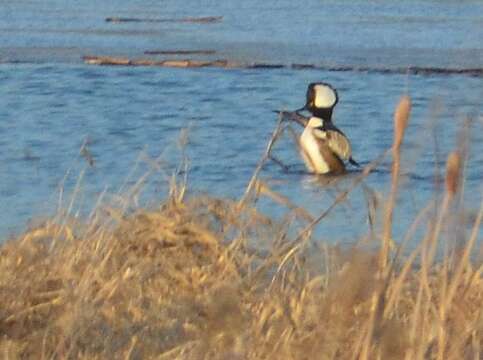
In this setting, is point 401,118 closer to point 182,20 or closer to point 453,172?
point 453,172

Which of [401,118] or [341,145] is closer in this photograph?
[401,118]

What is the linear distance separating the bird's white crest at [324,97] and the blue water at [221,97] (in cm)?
37

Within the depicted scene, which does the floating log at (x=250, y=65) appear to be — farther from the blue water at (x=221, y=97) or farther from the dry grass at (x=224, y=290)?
the dry grass at (x=224, y=290)

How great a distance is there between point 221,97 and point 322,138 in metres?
2.86

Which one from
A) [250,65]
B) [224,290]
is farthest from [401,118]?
[250,65]

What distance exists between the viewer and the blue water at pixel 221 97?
831cm

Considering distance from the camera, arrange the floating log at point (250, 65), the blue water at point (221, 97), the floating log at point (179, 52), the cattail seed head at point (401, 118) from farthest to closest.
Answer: the floating log at point (179, 52)
the floating log at point (250, 65)
the blue water at point (221, 97)
the cattail seed head at point (401, 118)

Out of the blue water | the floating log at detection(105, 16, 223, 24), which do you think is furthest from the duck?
the floating log at detection(105, 16, 223, 24)

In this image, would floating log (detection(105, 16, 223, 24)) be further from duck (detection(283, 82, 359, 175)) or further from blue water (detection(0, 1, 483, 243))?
duck (detection(283, 82, 359, 175))

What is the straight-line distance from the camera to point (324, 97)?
10.6 m

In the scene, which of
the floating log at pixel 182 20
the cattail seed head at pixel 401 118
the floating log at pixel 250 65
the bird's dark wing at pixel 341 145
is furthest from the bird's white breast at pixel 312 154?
the floating log at pixel 182 20

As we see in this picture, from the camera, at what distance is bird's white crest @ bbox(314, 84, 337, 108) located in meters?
10.6

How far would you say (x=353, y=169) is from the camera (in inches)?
392

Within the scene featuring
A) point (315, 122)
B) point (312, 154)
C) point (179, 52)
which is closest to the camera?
point (312, 154)
